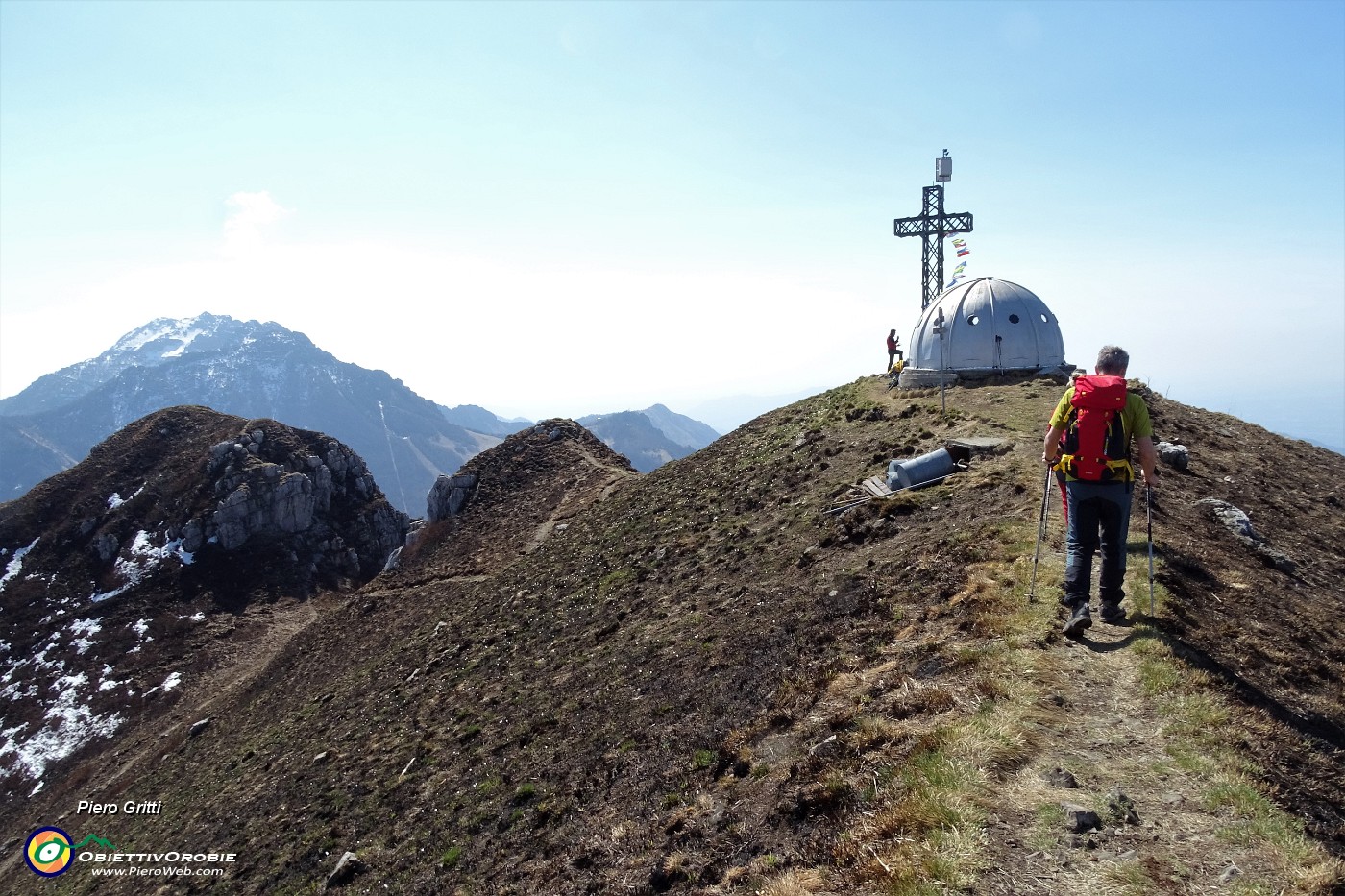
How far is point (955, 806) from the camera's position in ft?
22.3

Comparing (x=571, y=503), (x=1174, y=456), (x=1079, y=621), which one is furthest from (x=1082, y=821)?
(x=571, y=503)

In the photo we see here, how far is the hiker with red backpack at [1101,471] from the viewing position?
373 inches

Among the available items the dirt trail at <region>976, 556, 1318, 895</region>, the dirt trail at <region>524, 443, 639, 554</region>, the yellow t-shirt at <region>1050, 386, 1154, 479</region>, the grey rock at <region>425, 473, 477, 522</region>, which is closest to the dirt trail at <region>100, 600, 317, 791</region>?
the grey rock at <region>425, 473, 477, 522</region>

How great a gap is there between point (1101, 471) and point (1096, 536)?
1116 millimetres

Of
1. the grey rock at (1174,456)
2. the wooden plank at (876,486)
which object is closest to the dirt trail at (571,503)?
the wooden plank at (876,486)

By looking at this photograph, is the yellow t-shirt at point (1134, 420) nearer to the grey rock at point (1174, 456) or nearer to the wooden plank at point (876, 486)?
the wooden plank at point (876, 486)

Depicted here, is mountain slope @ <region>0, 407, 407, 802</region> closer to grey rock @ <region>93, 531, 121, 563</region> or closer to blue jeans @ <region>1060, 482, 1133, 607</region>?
grey rock @ <region>93, 531, 121, 563</region>

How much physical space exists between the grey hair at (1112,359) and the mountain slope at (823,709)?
3551 mm

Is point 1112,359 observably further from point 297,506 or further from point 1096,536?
point 297,506

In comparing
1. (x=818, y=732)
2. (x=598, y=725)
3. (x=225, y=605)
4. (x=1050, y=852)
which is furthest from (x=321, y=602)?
(x=1050, y=852)

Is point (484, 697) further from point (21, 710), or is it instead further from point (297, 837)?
point (21, 710)

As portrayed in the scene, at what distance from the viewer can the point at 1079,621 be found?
9289 mm

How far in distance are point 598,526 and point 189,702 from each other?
1135 inches

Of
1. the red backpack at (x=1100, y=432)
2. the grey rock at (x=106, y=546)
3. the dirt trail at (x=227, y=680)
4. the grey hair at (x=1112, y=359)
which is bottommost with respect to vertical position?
the dirt trail at (x=227, y=680)
